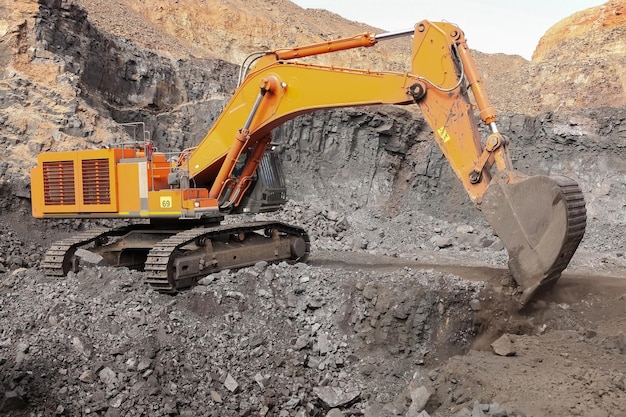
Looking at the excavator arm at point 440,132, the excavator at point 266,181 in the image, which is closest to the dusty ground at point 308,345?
the excavator at point 266,181

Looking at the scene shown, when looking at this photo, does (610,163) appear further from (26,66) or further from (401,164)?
Answer: (26,66)

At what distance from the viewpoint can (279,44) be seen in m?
28.3

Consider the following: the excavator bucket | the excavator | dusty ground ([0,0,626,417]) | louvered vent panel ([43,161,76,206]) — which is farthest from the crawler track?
the excavator bucket

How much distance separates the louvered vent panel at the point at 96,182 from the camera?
8672 millimetres

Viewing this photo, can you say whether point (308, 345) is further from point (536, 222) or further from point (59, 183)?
point (59, 183)

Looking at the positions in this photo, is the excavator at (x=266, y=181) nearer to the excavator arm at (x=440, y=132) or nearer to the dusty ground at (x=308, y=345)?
the excavator arm at (x=440, y=132)

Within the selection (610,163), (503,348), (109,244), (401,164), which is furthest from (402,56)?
(503,348)

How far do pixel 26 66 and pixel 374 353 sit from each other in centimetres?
1248

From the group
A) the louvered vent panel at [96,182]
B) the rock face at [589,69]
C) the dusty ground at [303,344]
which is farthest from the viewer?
the rock face at [589,69]

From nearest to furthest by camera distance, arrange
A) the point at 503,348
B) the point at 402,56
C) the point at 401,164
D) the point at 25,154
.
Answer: the point at 503,348, the point at 25,154, the point at 401,164, the point at 402,56

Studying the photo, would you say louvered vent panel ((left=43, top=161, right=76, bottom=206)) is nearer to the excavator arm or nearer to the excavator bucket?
the excavator arm

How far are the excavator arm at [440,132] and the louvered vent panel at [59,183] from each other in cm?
169

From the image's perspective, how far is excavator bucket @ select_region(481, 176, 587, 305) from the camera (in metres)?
6.53

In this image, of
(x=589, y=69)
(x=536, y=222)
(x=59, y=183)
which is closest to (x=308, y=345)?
(x=536, y=222)
